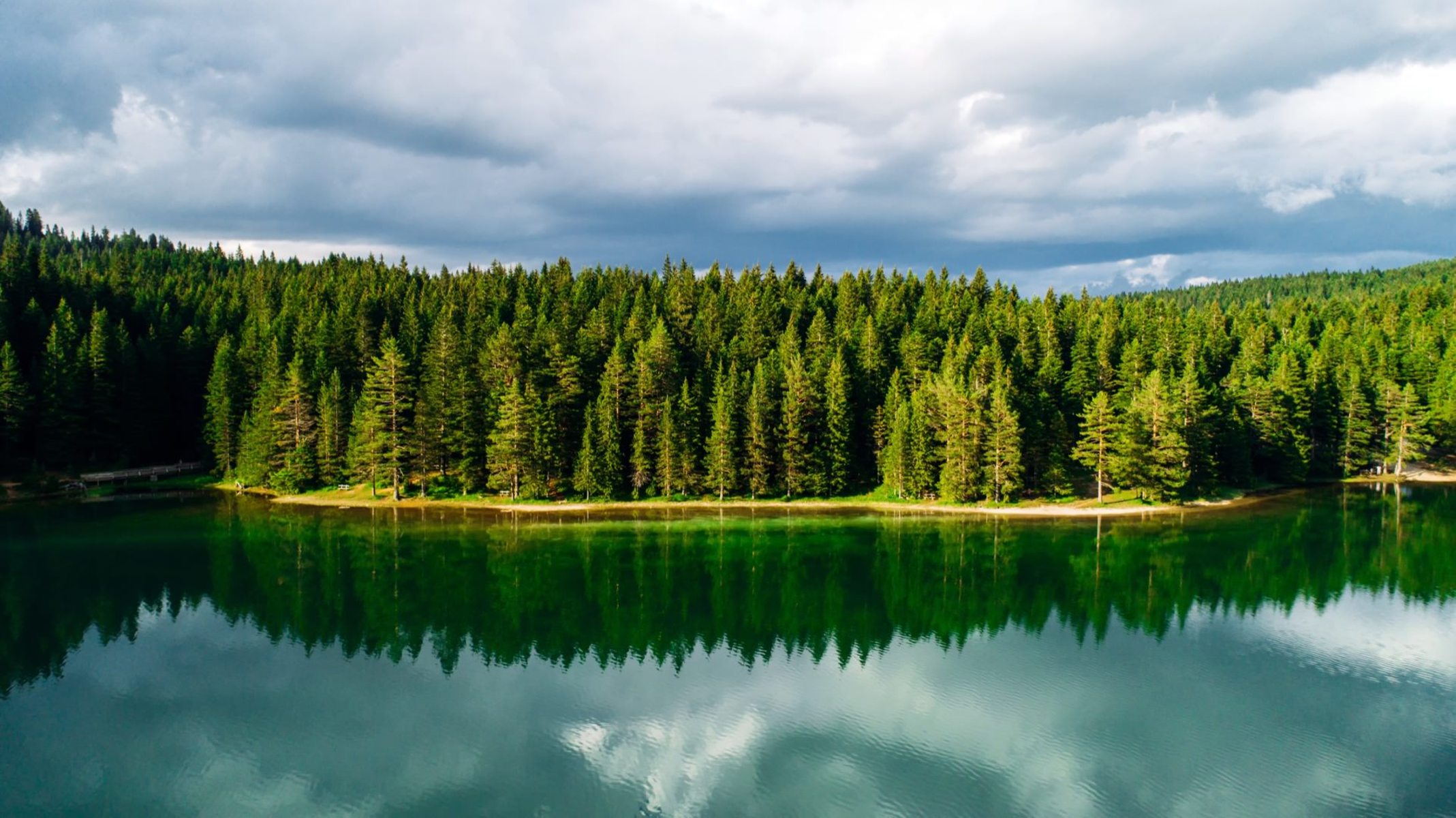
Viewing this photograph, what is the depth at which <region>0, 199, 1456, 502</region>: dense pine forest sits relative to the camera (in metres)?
73.8

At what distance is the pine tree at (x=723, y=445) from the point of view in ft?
242

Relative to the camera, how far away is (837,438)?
76.1m

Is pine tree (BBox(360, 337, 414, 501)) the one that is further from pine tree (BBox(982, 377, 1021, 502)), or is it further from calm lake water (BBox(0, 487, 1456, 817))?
pine tree (BBox(982, 377, 1021, 502))

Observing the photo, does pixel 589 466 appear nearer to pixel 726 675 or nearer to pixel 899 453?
pixel 899 453

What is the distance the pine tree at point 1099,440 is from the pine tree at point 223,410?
82.0 meters

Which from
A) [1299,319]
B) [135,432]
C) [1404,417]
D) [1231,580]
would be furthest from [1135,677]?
[1299,319]

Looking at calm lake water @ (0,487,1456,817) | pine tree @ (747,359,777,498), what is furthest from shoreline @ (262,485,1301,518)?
calm lake water @ (0,487,1456,817)

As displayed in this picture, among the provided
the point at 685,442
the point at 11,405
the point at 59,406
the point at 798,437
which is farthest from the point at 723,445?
the point at 11,405

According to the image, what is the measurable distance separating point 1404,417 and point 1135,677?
79.4 m

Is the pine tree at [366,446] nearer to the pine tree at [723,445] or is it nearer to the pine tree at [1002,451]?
the pine tree at [723,445]

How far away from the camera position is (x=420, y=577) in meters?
46.7

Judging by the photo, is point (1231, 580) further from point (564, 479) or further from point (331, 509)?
point (331, 509)

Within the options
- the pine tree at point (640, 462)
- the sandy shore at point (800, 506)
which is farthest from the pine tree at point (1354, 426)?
the pine tree at point (640, 462)

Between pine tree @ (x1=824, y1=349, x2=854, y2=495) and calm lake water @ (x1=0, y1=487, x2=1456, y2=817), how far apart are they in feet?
64.2
